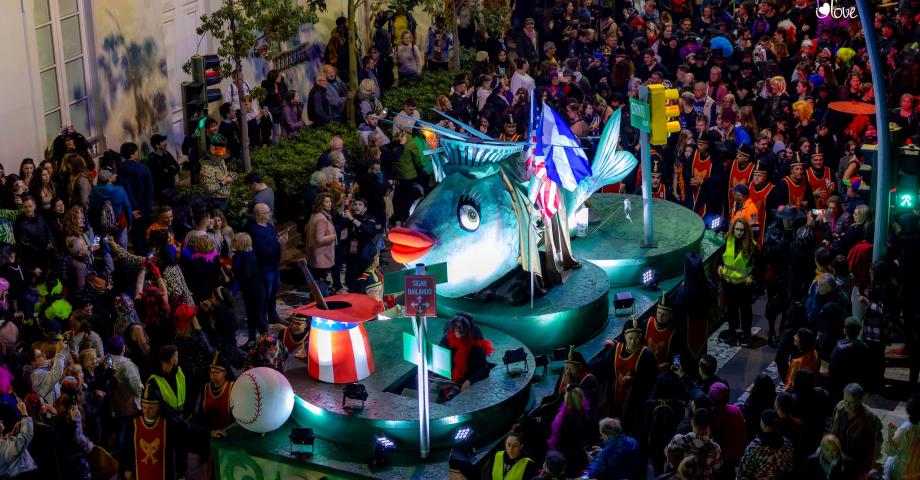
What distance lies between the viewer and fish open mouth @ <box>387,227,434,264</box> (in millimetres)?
13180

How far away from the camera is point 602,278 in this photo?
14695mm

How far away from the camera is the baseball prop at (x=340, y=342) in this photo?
12359mm

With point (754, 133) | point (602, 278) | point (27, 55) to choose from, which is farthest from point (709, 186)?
point (27, 55)

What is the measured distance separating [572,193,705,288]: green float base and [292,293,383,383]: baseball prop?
366cm

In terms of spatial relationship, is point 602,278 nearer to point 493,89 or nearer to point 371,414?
point 371,414

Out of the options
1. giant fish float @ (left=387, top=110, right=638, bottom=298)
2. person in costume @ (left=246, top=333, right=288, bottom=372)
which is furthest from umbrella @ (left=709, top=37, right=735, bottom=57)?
person in costume @ (left=246, top=333, right=288, bottom=372)

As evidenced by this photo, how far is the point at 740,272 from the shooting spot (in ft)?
51.0

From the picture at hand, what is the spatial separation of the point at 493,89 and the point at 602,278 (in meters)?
8.58

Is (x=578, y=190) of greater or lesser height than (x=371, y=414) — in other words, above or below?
above

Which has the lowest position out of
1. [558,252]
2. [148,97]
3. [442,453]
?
[442,453]

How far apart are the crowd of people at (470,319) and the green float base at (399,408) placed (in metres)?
0.31

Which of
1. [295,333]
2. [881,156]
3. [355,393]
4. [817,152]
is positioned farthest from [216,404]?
[817,152]

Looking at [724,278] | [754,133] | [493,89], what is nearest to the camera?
[724,278]

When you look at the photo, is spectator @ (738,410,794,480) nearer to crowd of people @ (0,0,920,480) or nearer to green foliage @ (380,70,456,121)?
crowd of people @ (0,0,920,480)
